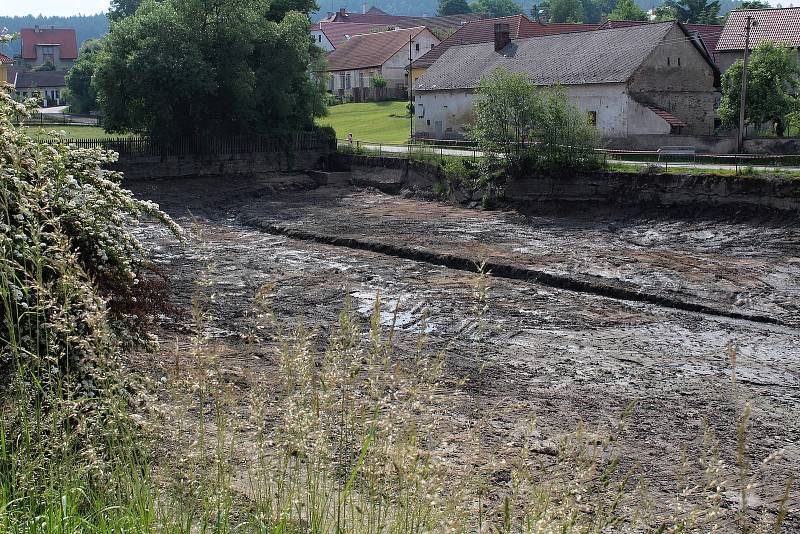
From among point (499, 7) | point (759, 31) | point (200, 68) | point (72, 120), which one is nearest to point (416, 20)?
point (499, 7)

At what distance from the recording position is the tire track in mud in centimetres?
1941

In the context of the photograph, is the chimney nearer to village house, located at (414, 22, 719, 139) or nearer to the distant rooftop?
village house, located at (414, 22, 719, 139)

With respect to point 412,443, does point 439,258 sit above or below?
below

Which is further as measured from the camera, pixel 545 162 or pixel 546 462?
pixel 545 162

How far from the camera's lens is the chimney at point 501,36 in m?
49.9

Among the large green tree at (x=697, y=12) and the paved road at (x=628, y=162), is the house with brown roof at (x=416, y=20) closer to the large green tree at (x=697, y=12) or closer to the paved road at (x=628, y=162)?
the large green tree at (x=697, y=12)

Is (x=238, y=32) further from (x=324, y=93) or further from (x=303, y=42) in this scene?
(x=324, y=93)

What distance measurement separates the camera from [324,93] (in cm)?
4734

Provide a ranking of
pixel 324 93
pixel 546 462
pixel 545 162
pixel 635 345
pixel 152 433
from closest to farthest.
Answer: pixel 152 433, pixel 546 462, pixel 635 345, pixel 545 162, pixel 324 93

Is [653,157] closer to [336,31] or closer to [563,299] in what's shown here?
[563,299]

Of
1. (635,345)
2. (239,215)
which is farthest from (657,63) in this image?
(635,345)

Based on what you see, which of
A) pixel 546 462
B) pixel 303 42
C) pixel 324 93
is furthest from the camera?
pixel 324 93

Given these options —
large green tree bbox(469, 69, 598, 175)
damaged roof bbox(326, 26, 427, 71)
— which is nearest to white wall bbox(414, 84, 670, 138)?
large green tree bbox(469, 69, 598, 175)

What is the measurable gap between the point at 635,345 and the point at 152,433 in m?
13.2
